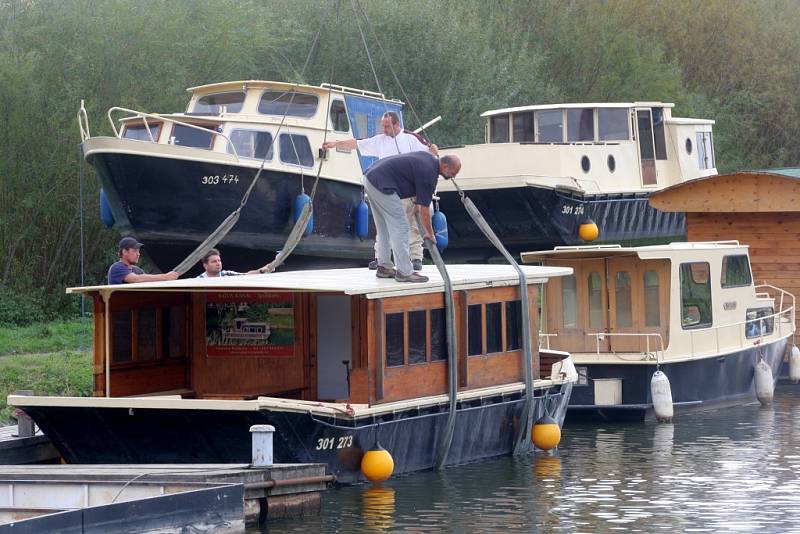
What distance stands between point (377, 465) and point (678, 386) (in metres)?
6.75

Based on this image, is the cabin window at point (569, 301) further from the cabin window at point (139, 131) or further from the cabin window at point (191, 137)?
the cabin window at point (139, 131)

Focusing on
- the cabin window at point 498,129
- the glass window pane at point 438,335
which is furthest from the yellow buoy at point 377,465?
the cabin window at point 498,129

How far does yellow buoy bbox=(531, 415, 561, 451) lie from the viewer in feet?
52.2

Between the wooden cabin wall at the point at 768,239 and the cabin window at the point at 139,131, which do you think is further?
the cabin window at the point at 139,131

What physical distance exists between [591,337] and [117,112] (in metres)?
11.8

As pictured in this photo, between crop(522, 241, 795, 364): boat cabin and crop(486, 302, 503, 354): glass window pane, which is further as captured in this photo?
crop(522, 241, 795, 364): boat cabin

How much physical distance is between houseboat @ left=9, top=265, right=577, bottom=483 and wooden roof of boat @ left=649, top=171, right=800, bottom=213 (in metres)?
7.71

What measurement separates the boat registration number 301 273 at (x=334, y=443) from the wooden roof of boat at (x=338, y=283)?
1.28 m

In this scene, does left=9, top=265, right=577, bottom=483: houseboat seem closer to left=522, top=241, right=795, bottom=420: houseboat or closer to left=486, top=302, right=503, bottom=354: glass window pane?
left=486, top=302, right=503, bottom=354: glass window pane

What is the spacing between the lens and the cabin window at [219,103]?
25.2 m

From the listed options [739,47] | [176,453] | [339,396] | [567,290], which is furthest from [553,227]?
[739,47]

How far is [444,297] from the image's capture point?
14.7 m

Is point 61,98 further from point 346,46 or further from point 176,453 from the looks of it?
point 176,453

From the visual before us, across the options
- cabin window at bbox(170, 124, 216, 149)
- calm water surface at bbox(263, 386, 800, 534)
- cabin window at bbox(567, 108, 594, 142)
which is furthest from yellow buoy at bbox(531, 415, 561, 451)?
cabin window at bbox(567, 108, 594, 142)
